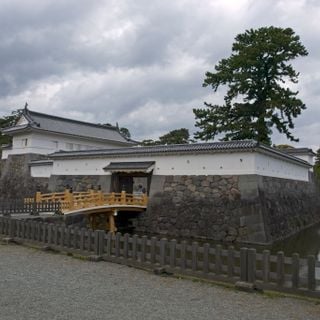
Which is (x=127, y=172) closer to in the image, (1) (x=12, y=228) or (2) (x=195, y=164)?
(2) (x=195, y=164)

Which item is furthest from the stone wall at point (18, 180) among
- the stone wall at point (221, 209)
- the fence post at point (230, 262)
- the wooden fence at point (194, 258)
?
the fence post at point (230, 262)

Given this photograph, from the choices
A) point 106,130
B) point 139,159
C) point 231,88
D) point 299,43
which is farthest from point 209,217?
point 106,130

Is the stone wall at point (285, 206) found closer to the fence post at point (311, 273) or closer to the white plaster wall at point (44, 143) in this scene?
the fence post at point (311, 273)

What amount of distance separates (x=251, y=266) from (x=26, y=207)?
11690 millimetres

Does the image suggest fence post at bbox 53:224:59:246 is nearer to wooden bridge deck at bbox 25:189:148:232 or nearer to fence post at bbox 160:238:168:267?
fence post at bbox 160:238:168:267

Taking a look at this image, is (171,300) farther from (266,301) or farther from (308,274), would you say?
(308,274)

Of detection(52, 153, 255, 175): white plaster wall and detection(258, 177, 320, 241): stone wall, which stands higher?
detection(52, 153, 255, 175): white plaster wall

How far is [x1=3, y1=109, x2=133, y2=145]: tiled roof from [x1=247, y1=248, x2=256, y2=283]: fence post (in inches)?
907

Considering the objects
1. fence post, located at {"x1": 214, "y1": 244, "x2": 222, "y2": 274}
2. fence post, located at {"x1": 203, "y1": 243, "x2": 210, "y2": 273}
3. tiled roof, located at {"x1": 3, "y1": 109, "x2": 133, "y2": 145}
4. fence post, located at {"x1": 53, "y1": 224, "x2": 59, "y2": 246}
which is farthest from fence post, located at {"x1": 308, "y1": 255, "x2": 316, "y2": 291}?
tiled roof, located at {"x1": 3, "y1": 109, "x2": 133, "y2": 145}

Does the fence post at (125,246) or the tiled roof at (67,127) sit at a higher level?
the tiled roof at (67,127)

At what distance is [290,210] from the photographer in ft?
65.3

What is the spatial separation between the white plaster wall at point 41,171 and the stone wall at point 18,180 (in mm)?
288

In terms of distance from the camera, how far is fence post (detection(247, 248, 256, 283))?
5.95m

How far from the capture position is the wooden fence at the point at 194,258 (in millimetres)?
5617
